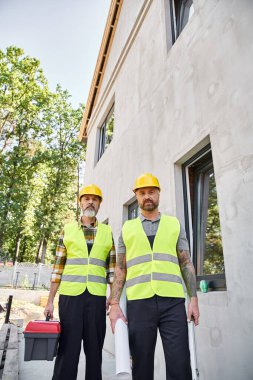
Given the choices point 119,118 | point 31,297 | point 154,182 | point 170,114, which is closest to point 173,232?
point 154,182

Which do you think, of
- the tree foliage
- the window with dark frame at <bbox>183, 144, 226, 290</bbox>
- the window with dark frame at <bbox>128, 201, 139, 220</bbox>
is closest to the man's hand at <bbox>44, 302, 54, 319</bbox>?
the window with dark frame at <bbox>183, 144, 226, 290</bbox>

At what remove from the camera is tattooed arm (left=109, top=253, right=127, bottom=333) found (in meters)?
2.18

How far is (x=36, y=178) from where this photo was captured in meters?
23.5

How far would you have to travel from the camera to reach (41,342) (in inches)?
95.0

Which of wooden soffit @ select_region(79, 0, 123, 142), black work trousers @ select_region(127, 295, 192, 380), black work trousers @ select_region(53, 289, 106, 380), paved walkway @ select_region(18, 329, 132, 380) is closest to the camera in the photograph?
black work trousers @ select_region(127, 295, 192, 380)

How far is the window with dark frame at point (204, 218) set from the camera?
2.98m

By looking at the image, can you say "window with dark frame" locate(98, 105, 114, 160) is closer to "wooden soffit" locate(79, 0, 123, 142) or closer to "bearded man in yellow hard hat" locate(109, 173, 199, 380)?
"wooden soffit" locate(79, 0, 123, 142)

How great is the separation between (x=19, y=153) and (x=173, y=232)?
22.8 metres

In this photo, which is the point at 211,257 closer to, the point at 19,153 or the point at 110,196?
the point at 110,196

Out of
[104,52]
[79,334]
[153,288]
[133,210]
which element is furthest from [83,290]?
[104,52]

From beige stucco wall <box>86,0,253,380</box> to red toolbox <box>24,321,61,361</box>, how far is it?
58.3 inches

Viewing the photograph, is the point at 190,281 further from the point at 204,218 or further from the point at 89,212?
the point at 89,212

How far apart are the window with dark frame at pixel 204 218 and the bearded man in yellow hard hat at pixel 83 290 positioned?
1.10 m

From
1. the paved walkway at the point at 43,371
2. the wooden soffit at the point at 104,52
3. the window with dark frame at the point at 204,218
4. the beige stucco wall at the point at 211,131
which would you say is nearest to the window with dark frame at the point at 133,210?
the beige stucco wall at the point at 211,131
